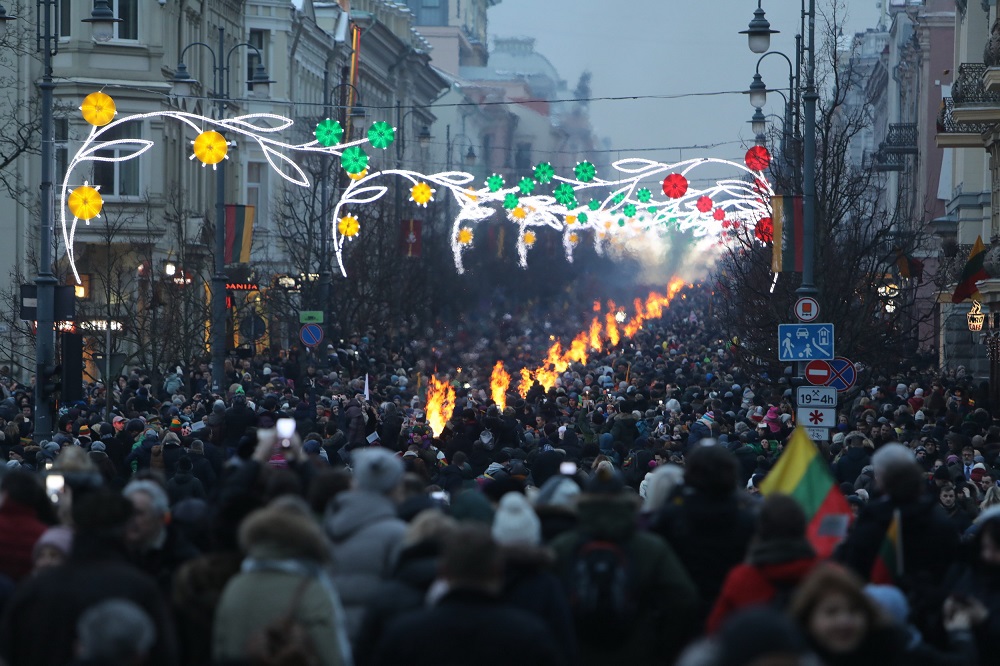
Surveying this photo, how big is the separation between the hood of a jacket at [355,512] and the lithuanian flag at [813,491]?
6.61 feet

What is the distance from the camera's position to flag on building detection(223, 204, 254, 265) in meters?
36.6

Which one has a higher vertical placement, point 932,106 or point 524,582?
point 932,106

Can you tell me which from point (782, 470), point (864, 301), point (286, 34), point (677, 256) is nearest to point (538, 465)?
point (782, 470)

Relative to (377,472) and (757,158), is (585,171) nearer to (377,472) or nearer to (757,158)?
(757,158)

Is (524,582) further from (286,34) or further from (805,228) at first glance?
(286,34)

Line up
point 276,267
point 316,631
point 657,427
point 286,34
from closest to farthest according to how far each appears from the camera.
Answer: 1. point 316,631
2. point 657,427
3. point 276,267
4. point 286,34

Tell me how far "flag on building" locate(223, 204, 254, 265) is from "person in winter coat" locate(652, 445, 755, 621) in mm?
28904

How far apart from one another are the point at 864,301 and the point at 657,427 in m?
8.51

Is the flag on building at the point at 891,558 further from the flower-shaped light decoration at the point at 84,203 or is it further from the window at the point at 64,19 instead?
the window at the point at 64,19

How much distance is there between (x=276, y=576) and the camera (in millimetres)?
6805

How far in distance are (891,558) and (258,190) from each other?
54801mm

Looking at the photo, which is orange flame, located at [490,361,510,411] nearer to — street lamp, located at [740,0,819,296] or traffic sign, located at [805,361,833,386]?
street lamp, located at [740,0,819,296]

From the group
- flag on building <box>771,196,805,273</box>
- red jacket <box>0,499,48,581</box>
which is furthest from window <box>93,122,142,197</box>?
red jacket <box>0,499,48,581</box>

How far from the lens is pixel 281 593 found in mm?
6750
